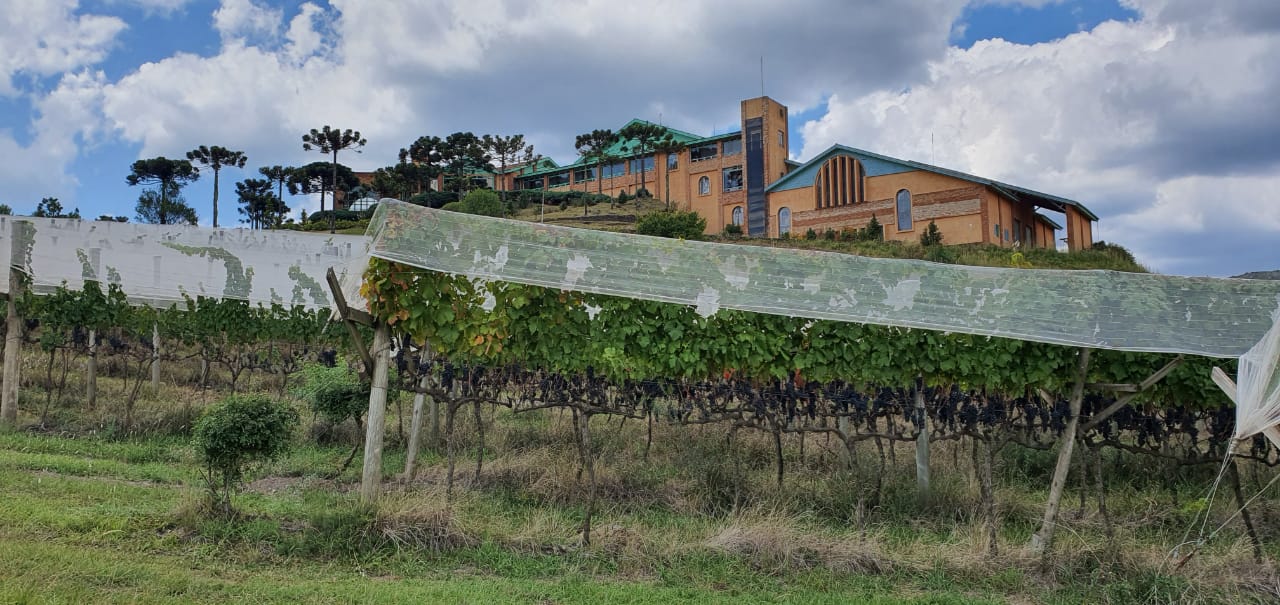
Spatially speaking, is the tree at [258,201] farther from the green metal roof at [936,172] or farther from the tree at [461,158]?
the green metal roof at [936,172]

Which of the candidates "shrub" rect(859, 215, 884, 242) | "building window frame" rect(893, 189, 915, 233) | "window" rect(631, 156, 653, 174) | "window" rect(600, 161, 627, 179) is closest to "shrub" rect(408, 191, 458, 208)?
"window" rect(600, 161, 627, 179)

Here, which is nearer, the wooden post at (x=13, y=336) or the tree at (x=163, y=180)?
the wooden post at (x=13, y=336)

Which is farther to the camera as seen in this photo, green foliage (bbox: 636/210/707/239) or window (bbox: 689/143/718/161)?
window (bbox: 689/143/718/161)

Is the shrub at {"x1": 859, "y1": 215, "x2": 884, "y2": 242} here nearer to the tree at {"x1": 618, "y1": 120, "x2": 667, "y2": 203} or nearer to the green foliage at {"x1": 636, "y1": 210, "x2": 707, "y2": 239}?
the green foliage at {"x1": 636, "y1": 210, "x2": 707, "y2": 239}

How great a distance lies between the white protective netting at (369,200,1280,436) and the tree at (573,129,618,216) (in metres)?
51.6

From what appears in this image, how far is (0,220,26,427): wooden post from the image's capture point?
10383mm

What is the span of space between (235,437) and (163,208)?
5536 cm

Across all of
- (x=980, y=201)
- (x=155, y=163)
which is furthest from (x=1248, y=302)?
(x=155, y=163)

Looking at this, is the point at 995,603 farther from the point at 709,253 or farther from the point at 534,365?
the point at 534,365

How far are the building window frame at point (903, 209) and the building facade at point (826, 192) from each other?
0.05 m

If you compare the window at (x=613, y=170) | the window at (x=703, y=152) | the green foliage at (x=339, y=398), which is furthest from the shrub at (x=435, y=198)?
the green foliage at (x=339, y=398)

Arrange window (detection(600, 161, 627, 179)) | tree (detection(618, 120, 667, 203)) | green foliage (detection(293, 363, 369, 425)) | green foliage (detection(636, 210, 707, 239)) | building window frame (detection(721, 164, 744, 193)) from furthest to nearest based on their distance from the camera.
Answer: window (detection(600, 161, 627, 179))
tree (detection(618, 120, 667, 203))
building window frame (detection(721, 164, 744, 193))
green foliage (detection(636, 210, 707, 239))
green foliage (detection(293, 363, 369, 425))

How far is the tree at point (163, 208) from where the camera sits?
5141 centimetres

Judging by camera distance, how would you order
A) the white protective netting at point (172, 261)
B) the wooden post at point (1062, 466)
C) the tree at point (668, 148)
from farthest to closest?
1. the tree at point (668, 148)
2. the white protective netting at point (172, 261)
3. the wooden post at point (1062, 466)
